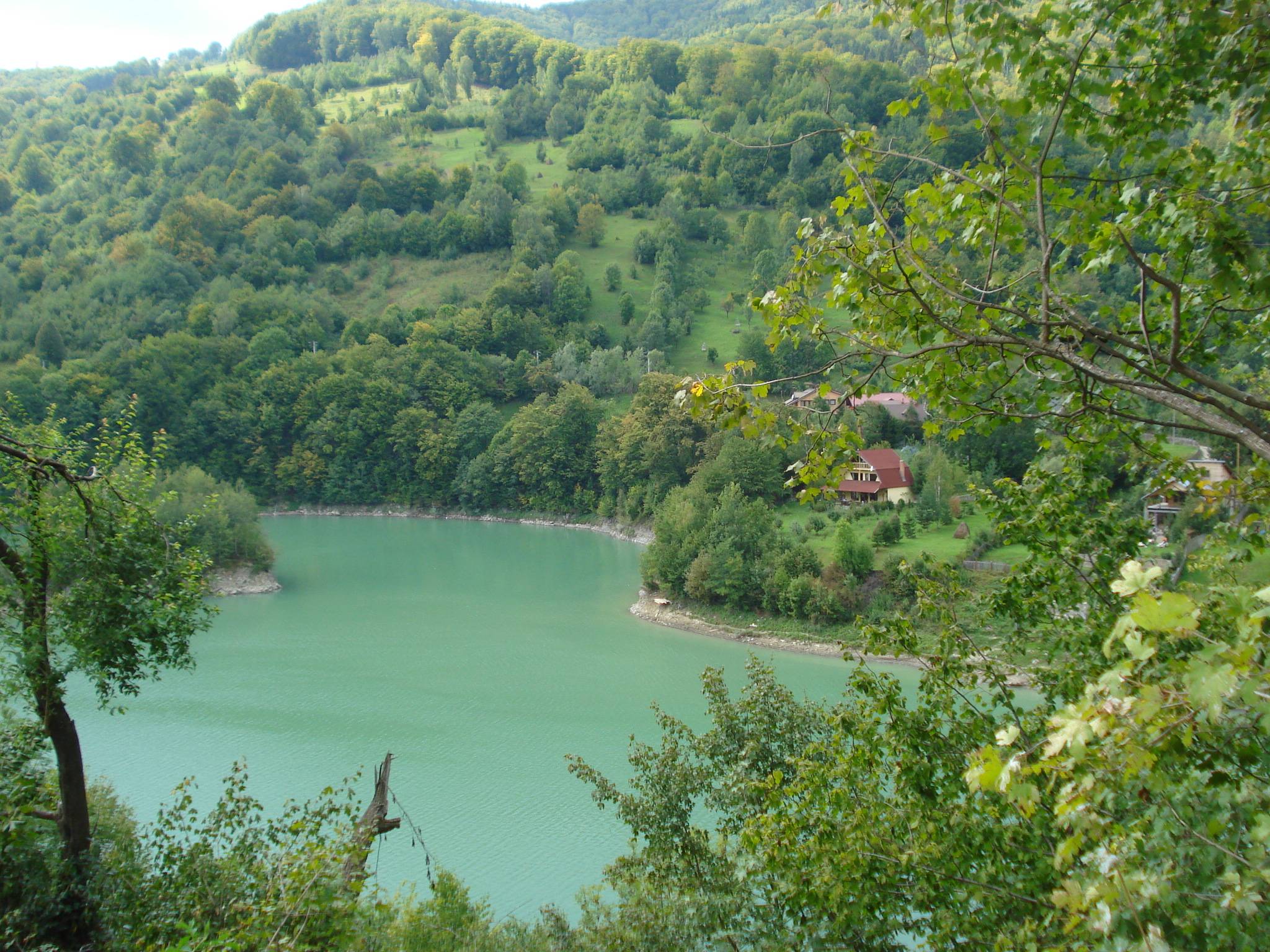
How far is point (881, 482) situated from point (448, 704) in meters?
16.3

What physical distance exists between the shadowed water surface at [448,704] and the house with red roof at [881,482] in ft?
25.5

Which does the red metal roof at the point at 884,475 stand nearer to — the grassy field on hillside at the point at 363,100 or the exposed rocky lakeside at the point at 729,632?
the exposed rocky lakeside at the point at 729,632

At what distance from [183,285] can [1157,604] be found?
177ft

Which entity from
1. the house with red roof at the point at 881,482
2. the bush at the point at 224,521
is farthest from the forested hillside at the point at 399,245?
the bush at the point at 224,521

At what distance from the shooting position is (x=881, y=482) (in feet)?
88.6

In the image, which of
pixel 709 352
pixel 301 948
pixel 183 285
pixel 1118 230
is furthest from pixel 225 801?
pixel 183 285

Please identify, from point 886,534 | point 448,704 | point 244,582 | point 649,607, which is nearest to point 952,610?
point 448,704

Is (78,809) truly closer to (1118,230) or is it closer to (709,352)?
(1118,230)

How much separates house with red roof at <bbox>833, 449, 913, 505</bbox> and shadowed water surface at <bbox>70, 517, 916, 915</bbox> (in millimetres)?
7787

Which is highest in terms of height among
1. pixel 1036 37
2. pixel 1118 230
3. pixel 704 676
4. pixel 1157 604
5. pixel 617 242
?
pixel 617 242

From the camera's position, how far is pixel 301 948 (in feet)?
11.0

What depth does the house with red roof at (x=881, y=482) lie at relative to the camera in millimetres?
26812

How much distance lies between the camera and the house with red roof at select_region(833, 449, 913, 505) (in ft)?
88.0

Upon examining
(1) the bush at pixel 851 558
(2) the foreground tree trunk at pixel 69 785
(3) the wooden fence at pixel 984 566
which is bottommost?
Result: (1) the bush at pixel 851 558
